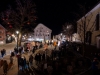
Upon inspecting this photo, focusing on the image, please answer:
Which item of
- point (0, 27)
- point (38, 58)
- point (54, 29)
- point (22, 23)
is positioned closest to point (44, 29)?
point (54, 29)

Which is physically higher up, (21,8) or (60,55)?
(21,8)

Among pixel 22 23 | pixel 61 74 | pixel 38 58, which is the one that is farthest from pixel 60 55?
pixel 22 23

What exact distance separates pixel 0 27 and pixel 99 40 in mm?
40909

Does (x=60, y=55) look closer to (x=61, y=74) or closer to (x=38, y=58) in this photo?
(x=38, y=58)

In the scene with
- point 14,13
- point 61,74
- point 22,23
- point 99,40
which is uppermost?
point 14,13

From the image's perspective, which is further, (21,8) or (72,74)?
(21,8)

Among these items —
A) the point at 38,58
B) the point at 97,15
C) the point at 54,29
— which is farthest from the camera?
the point at 54,29

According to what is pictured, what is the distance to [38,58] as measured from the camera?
19.2 metres

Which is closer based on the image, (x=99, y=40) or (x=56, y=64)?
(x=56, y=64)

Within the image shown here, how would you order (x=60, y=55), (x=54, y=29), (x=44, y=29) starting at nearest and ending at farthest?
(x=60, y=55) < (x=44, y=29) < (x=54, y=29)

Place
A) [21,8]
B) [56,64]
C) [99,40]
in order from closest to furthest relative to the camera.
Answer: [56,64]
[99,40]
[21,8]

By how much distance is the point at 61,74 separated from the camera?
13.2 meters

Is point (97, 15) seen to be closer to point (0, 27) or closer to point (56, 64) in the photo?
point (56, 64)

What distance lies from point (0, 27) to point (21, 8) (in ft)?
75.8
